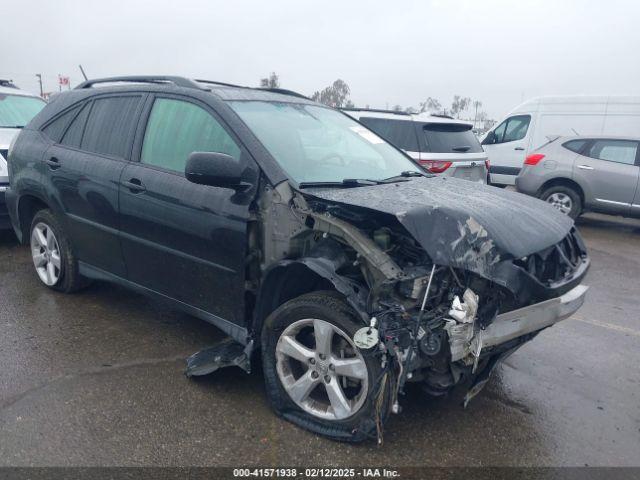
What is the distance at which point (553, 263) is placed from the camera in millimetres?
2928

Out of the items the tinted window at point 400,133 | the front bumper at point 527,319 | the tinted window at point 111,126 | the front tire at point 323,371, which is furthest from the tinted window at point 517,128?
the front tire at point 323,371

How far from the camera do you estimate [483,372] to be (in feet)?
9.73

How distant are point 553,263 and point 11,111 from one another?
25.9 ft

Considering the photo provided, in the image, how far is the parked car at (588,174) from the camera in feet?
29.0

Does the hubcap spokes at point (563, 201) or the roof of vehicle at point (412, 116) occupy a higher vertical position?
the roof of vehicle at point (412, 116)

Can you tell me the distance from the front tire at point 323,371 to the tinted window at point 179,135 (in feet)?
3.45

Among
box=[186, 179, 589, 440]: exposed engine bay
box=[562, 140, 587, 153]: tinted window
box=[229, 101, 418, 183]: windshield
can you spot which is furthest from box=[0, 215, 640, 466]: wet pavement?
box=[562, 140, 587, 153]: tinted window

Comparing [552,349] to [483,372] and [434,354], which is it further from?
[434,354]

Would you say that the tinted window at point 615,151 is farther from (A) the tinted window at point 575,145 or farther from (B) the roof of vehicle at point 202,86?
(B) the roof of vehicle at point 202,86

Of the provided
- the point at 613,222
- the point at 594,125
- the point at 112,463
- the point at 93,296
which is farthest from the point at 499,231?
the point at 594,125

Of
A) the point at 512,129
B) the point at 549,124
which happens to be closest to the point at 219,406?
the point at 512,129

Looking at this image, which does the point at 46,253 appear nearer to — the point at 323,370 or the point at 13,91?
the point at 323,370

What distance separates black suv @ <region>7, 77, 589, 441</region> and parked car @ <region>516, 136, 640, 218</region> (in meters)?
6.33

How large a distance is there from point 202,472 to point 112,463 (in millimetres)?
450
